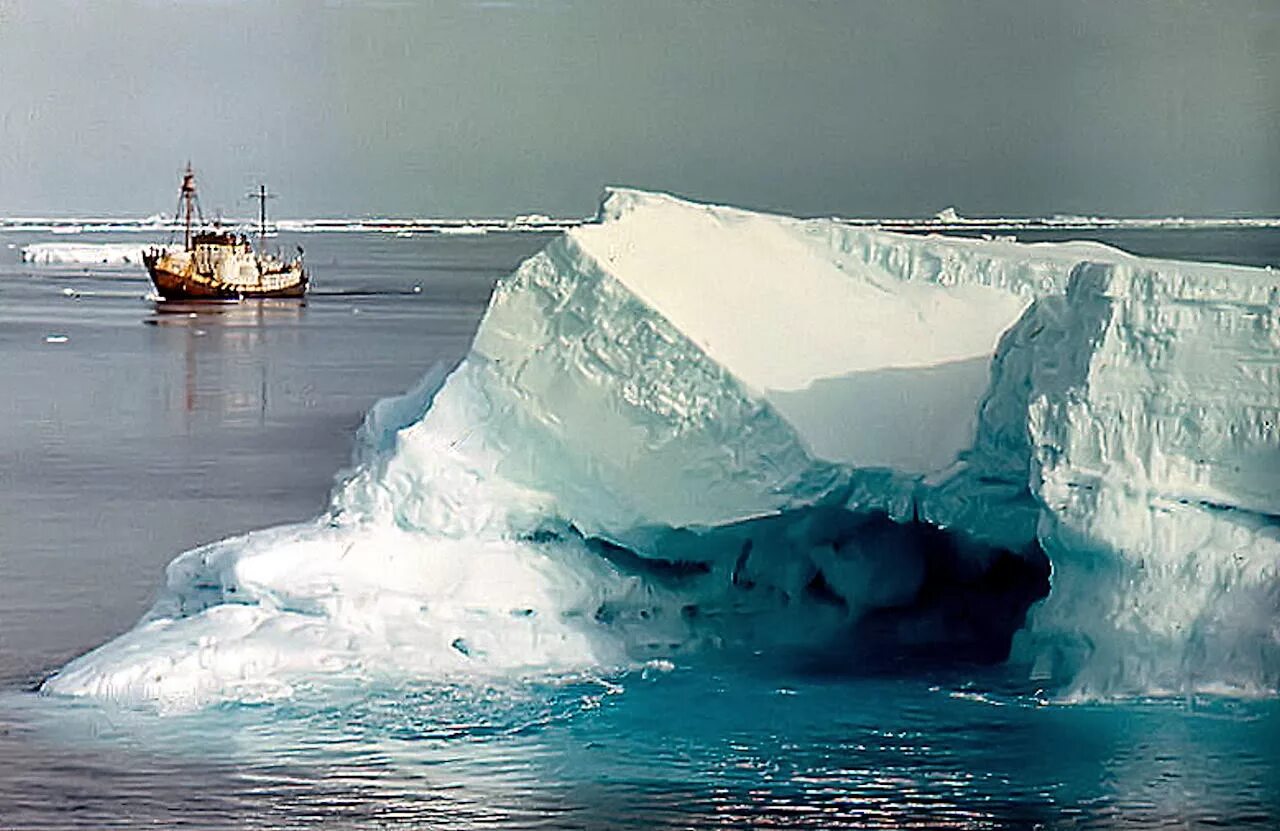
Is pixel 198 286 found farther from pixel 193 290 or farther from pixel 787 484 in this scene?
pixel 787 484

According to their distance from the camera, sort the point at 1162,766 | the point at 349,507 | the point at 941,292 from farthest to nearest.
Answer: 1. the point at 941,292
2. the point at 349,507
3. the point at 1162,766

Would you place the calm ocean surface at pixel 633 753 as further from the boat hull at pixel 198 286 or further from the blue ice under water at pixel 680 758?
the boat hull at pixel 198 286

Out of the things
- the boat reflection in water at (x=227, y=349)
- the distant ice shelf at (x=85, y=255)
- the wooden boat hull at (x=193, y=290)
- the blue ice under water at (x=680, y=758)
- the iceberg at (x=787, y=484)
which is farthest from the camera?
the distant ice shelf at (x=85, y=255)

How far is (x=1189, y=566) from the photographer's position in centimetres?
505

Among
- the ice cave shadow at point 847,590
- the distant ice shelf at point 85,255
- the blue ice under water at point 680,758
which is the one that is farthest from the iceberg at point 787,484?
the distant ice shelf at point 85,255

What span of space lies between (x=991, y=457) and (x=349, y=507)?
1539 millimetres

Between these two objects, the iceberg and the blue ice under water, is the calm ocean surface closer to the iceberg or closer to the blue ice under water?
the blue ice under water

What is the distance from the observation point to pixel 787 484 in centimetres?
548

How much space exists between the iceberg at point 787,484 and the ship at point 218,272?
20565 mm

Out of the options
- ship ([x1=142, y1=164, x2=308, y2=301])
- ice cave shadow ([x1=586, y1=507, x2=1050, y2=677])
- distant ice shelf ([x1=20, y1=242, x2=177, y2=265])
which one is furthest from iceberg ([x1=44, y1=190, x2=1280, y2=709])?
distant ice shelf ([x1=20, y1=242, x2=177, y2=265])

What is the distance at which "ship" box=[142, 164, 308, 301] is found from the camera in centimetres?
2631

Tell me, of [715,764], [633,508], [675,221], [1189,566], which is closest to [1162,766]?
[1189,566]

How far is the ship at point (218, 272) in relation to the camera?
26.3m

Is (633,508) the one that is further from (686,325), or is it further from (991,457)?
(991,457)
